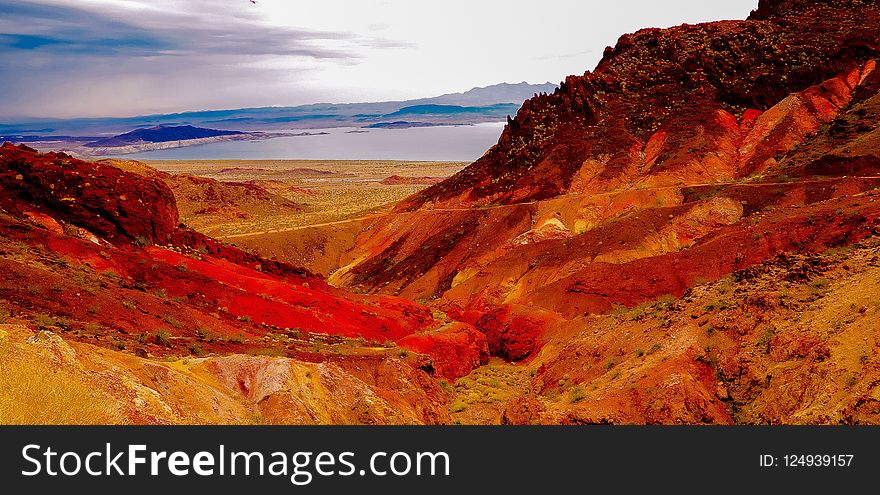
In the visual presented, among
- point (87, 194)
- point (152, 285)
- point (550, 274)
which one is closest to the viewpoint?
point (152, 285)

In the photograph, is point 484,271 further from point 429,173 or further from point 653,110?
point 429,173

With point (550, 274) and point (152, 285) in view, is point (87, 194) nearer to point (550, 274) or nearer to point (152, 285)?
point (152, 285)

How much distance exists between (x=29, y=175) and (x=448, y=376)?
68.8 ft

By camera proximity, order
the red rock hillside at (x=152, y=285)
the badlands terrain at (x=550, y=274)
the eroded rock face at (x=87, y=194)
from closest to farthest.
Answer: the badlands terrain at (x=550, y=274) → the red rock hillside at (x=152, y=285) → the eroded rock face at (x=87, y=194)

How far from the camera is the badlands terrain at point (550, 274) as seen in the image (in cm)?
1255

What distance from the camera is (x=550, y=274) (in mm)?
34094

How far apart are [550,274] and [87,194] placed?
23.7 meters

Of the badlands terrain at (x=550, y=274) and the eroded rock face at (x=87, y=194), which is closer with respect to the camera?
the badlands terrain at (x=550, y=274)

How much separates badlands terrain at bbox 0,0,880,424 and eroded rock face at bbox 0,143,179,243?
100 millimetres

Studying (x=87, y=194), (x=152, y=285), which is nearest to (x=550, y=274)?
(x=152, y=285)

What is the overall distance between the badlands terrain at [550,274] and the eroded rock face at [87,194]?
0.10 m

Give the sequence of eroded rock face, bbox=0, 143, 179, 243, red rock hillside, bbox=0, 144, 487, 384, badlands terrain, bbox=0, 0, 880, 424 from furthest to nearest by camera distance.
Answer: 1. eroded rock face, bbox=0, 143, 179, 243
2. red rock hillside, bbox=0, 144, 487, 384
3. badlands terrain, bbox=0, 0, 880, 424

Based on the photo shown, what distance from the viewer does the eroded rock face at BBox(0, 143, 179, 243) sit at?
1061 inches

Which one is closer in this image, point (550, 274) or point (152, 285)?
point (152, 285)
